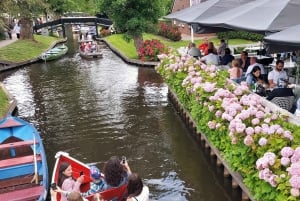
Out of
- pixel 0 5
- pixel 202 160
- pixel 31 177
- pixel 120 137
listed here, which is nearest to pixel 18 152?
pixel 31 177

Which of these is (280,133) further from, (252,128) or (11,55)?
Result: (11,55)

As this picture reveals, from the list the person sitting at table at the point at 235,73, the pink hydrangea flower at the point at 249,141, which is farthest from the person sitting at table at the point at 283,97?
the pink hydrangea flower at the point at 249,141

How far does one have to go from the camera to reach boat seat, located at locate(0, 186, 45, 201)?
8.22 m

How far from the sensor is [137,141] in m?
12.9

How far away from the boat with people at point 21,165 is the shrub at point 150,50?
1645 centimetres

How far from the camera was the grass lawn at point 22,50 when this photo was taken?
31.0 meters

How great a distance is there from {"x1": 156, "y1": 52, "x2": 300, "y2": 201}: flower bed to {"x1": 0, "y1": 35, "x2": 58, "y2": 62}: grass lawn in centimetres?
2366

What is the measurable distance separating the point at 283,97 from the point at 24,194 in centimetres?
637

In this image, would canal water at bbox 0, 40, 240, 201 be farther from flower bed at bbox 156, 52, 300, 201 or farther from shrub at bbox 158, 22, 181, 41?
shrub at bbox 158, 22, 181, 41

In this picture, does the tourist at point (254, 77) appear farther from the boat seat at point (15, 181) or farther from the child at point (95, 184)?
the boat seat at point (15, 181)

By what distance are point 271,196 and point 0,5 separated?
18478 millimetres

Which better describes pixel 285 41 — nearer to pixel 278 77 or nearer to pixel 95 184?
pixel 278 77

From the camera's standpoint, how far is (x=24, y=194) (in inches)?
329

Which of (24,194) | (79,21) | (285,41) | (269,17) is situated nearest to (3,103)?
(24,194)
